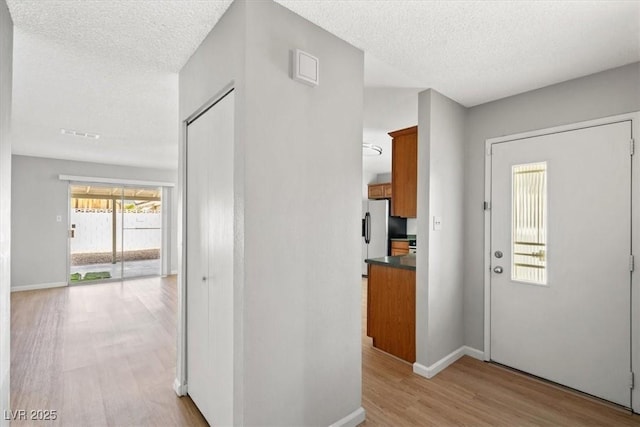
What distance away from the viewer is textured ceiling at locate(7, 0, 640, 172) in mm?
1706

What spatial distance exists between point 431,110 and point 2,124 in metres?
2.88

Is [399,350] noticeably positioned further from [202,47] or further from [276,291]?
[202,47]

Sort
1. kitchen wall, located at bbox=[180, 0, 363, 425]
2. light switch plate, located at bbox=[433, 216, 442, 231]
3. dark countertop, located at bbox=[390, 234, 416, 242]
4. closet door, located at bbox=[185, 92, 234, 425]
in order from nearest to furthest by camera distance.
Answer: kitchen wall, located at bbox=[180, 0, 363, 425]
closet door, located at bbox=[185, 92, 234, 425]
light switch plate, located at bbox=[433, 216, 442, 231]
dark countertop, located at bbox=[390, 234, 416, 242]

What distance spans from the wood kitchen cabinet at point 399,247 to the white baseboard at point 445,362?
3751 mm

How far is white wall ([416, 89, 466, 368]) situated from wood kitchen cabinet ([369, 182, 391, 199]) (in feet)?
13.6

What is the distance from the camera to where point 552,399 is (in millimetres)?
2400

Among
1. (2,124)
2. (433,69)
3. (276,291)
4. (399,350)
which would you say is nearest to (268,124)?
(276,291)

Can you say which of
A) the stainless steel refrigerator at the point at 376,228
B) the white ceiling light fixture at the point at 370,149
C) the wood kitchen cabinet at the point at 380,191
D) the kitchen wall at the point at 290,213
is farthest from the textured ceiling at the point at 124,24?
the wood kitchen cabinet at the point at 380,191

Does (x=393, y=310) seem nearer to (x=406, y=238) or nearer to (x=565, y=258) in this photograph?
(x=565, y=258)

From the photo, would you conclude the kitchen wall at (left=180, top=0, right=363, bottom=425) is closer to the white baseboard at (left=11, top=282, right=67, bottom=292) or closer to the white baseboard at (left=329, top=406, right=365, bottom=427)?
the white baseboard at (left=329, top=406, right=365, bottom=427)

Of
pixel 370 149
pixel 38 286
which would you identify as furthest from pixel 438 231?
pixel 38 286

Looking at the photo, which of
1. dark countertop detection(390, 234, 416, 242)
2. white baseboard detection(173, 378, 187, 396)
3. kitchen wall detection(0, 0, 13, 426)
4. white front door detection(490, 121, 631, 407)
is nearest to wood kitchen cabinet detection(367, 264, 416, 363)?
white front door detection(490, 121, 631, 407)

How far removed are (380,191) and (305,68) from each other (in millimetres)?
5953

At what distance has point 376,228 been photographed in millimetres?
7191
